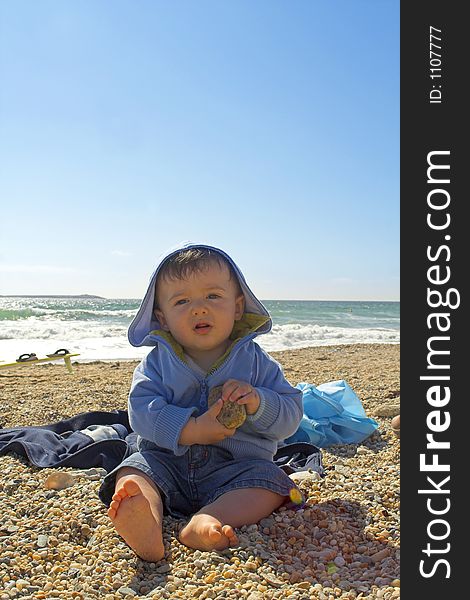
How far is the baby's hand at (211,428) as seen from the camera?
2471mm

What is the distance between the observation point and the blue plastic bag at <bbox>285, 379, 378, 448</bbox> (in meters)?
3.92

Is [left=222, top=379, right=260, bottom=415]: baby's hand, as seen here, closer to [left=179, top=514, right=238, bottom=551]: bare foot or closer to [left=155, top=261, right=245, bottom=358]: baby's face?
[left=155, top=261, right=245, bottom=358]: baby's face

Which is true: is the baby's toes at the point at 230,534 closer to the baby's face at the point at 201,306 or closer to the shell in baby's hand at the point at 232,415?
the shell in baby's hand at the point at 232,415

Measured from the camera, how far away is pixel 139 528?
211 cm

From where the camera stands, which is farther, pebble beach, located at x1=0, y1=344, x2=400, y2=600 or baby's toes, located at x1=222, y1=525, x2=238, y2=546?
baby's toes, located at x1=222, y1=525, x2=238, y2=546

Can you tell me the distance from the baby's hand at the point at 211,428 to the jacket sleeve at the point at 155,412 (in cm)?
7

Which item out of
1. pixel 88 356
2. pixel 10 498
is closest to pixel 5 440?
pixel 10 498

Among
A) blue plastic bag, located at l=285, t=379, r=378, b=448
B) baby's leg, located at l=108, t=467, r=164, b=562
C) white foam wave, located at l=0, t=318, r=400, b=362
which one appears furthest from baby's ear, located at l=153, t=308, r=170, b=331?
white foam wave, located at l=0, t=318, r=400, b=362

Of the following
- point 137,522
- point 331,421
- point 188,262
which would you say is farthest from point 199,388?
point 331,421

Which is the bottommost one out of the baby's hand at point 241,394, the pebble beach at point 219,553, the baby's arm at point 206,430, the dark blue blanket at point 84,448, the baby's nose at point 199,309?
the pebble beach at point 219,553

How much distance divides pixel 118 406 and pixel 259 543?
3218mm

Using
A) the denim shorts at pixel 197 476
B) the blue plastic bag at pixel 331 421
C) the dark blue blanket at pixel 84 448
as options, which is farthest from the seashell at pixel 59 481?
the blue plastic bag at pixel 331 421

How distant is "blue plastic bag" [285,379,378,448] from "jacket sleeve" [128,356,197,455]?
145 centimetres

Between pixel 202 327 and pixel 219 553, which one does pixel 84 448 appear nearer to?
pixel 202 327
